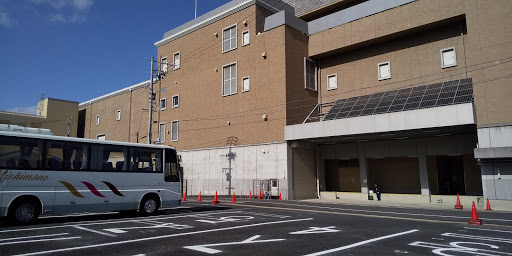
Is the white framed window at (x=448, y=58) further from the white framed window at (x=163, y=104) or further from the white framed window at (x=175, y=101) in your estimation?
the white framed window at (x=163, y=104)

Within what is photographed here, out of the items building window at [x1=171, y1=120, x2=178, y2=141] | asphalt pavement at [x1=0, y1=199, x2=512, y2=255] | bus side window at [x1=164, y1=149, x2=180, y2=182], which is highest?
building window at [x1=171, y1=120, x2=178, y2=141]

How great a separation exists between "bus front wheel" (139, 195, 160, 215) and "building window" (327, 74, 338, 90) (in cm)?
2009

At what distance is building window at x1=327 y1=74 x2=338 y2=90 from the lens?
31.4 metres

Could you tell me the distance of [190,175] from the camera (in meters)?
36.9

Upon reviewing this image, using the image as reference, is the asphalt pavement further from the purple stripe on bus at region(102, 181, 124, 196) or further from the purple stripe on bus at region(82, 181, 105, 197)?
the purple stripe on bus at region(102, 181, 124, 196)

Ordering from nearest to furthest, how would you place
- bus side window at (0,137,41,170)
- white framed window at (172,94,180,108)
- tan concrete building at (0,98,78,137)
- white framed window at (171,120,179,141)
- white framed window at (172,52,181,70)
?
bus side window at (0,137,41,170)
white framed window at (171,120,179,141)
white framed window at (172,94,180,108)
white framed window at (172,52,181,70)
tan concrete building at (0,98,78,137)

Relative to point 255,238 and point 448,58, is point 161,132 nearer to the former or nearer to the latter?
point 448,58

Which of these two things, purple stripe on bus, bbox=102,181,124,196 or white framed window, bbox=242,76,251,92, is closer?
purple stripe on bus, bbox=102,181,124,196

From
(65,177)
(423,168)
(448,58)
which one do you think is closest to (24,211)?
(65,177)

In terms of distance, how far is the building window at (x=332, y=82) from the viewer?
31422 mm

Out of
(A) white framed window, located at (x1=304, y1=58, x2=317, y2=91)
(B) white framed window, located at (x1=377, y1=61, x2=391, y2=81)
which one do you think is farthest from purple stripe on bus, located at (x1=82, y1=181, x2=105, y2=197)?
(B) white framed window, located at (x1=377, y1=61, x2=391, y2=81)

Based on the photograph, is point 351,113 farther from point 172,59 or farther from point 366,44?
point 172,59

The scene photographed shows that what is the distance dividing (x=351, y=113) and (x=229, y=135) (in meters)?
11.7

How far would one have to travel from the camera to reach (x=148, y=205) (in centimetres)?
1614
